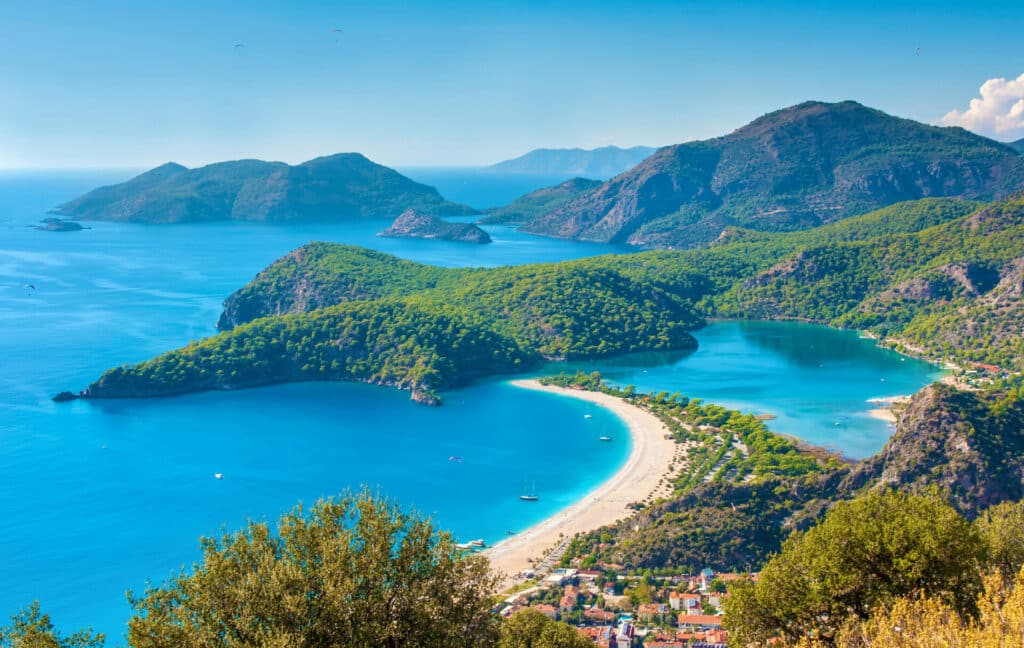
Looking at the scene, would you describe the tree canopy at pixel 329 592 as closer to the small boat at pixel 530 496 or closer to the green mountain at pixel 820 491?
the green mountain at pixel 820 491

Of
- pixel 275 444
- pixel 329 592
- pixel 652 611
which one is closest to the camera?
pixel 329 592

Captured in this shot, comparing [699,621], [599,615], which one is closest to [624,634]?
[599,615]

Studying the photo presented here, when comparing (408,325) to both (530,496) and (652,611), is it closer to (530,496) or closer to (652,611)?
(530,496)

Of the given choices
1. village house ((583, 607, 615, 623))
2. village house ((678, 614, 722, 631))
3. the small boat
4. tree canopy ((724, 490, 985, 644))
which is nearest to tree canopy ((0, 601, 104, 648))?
tree canopy ((724, 490, 985, 644))

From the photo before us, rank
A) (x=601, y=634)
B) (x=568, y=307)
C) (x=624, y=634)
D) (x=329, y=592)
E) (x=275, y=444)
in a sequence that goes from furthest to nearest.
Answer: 1. (x=568, y=307)
2. (x=275, y=444)
3. (x=624, y=634)
4. (x=601, y=634)
5. (x=329, y=592)

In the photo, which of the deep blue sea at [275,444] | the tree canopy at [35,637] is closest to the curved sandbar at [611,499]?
the deep blue sea at [275,444]
